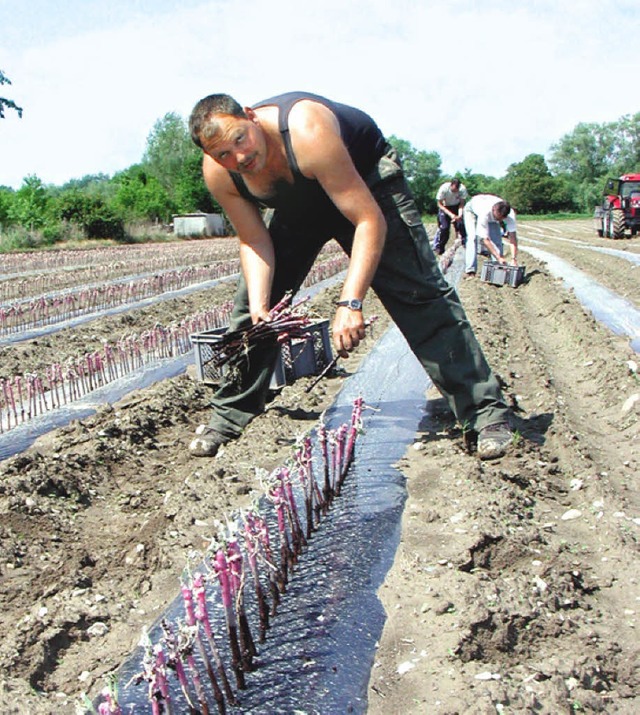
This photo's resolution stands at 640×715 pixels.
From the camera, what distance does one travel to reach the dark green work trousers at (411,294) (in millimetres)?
3678

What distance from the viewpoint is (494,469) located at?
11.9 feet

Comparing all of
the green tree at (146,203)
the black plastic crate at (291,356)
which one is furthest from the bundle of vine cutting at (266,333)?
the green tree at (146,203)

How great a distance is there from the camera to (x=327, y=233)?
3.82m

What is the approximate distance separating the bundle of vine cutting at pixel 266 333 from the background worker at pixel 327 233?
2.0 inches

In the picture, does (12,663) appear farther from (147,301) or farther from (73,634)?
(147,301)

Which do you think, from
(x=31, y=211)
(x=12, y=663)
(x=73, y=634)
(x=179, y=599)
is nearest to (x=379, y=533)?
(x=179, y=599)

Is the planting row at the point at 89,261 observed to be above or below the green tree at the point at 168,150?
below

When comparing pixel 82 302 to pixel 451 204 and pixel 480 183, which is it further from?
pixel 480 183

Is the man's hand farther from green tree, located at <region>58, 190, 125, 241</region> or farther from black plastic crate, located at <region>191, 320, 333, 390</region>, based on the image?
green tree, located at <region>58, 190, 125, 241</region>

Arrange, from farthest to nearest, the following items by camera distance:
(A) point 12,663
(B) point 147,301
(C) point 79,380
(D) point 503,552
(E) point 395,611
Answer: (B) point 147,301 < (C) point 79,380 < (D) point 503,552 < (E) point 395,611 < (A) point 12,663

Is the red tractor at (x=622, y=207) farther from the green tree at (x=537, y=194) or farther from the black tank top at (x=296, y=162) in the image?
the green tree at (x=537, y=194)

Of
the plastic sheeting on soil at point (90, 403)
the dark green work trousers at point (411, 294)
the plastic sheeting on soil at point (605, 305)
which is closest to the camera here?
the dark green work trousers at point (411, 294)

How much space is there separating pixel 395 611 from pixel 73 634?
0.96 metres

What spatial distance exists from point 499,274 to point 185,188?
150ft
